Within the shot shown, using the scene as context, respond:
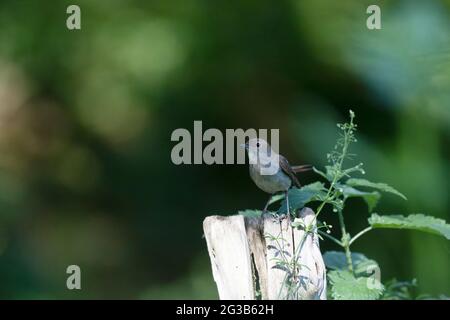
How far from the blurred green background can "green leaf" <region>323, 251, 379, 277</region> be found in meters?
2.48

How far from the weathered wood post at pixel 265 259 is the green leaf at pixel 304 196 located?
9cm

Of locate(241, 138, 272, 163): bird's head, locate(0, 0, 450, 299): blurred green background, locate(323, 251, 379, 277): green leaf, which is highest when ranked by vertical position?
locate(0, 0, 450, 299): blurred green background

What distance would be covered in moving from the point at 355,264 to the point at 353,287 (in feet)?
1.16

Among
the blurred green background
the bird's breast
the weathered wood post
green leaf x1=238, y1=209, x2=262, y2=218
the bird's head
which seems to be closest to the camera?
the weathered wood post

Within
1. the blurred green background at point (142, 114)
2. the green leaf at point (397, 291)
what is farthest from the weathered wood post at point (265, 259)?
the blurred green background at point (142, 114)

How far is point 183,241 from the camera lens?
5828mm

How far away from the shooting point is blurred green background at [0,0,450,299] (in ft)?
18.4

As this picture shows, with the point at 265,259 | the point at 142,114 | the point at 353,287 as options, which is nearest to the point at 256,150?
the point at 265,259

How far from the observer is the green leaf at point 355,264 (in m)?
2.77

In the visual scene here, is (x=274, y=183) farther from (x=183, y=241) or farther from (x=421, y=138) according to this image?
(x=183, y=241)

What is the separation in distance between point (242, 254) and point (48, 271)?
3.35m

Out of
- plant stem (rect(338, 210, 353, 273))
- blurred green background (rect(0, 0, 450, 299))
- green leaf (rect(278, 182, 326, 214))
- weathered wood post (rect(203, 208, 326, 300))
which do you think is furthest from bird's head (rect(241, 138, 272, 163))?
blurred green background (rect(0, 0, 450, 299))

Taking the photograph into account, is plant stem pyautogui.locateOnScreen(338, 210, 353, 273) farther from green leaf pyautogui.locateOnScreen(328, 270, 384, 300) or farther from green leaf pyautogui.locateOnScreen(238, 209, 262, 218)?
green leaf pyautogui.locateOnScreen(238, 209, 262, 218)
